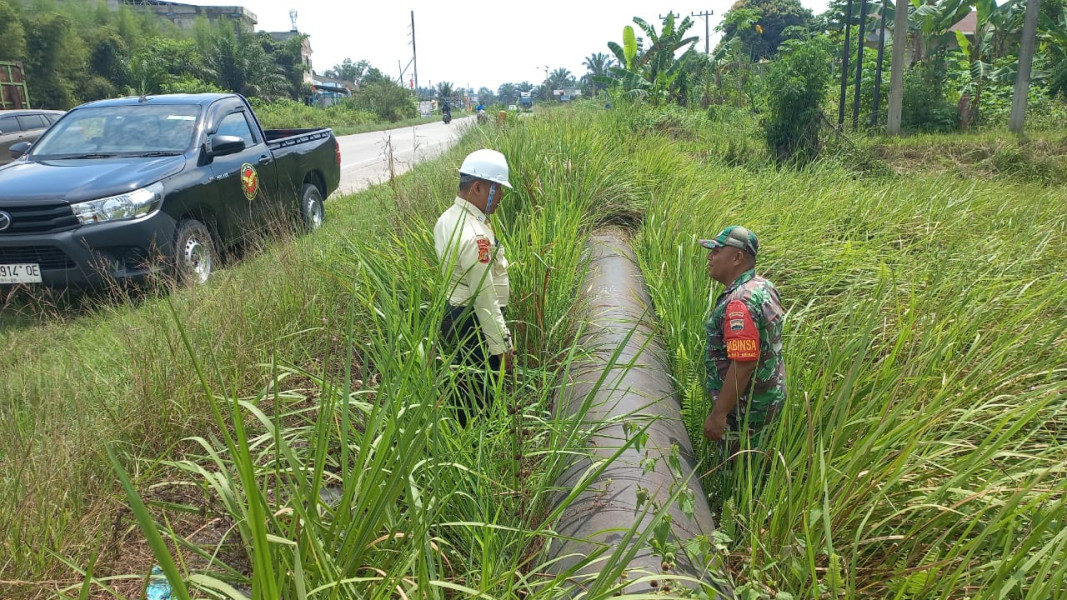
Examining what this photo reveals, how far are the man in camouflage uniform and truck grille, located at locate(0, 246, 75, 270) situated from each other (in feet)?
15.2

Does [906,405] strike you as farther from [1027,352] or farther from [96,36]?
[96,36]

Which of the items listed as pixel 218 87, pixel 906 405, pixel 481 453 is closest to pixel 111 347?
pixel 481 453

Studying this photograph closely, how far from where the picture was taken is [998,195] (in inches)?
257

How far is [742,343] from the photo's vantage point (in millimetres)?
2590

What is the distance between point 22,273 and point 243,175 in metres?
2.17

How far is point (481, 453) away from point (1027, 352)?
90.7 inches

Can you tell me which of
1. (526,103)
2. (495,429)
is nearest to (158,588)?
(495,429)

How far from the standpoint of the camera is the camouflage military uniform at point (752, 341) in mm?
2605

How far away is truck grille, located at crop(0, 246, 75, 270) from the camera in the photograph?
482 centimetres

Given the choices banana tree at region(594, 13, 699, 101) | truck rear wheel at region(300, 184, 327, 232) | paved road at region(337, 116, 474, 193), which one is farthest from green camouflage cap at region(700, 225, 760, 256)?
banana tree at region(594, 13, 699, 101)

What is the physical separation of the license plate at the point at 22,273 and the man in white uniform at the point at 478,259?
3.44 metres

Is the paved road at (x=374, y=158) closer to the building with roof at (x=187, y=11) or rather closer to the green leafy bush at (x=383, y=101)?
the green leafy bush at (x=383, y=101)

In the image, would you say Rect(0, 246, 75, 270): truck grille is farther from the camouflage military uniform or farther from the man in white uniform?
the camouflage military uniform

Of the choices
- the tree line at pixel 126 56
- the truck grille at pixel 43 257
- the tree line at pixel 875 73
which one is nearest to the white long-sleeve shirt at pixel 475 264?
the truck grille at pixel 43 257
